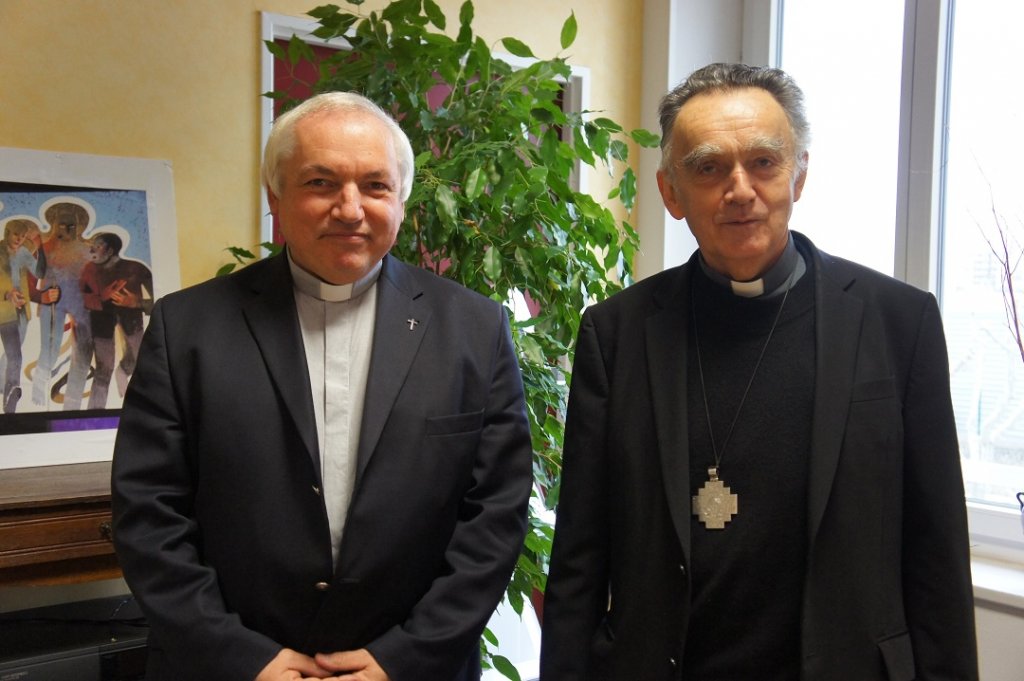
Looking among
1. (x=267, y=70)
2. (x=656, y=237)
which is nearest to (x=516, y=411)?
(x=267, y=70)

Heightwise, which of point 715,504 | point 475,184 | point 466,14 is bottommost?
point 715,504

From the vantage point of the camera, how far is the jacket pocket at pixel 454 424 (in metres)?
1.47

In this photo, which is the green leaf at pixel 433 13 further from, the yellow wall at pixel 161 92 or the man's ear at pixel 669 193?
the man's ear at pixel 669 193

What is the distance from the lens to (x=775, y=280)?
1402 mm

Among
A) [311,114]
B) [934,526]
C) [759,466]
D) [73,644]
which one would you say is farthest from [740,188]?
[73,644]

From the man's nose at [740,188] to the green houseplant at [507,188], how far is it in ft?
2.34

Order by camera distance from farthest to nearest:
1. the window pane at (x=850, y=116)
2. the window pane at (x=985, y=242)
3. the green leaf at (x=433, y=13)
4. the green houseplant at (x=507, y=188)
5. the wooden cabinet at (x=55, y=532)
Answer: the window pane at (x=850, y=116), the window pane at (x=985, y=242), the green leaf at (x=433, y=13), the green houseplant at (x=507, y=188), the wooden cabinet at (x=55, y=532)

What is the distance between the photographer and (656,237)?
338cm

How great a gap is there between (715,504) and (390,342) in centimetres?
60

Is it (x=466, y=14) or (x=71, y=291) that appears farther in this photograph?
(x=71, y=291)

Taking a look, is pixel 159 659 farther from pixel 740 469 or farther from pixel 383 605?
pixel 740 469

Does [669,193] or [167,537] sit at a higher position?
[669,193]

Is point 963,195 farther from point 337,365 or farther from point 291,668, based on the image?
point 291,668

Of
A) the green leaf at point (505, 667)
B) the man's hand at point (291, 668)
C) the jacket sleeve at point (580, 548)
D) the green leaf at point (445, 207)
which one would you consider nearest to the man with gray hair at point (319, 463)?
the man's hand at point (291, 668)
